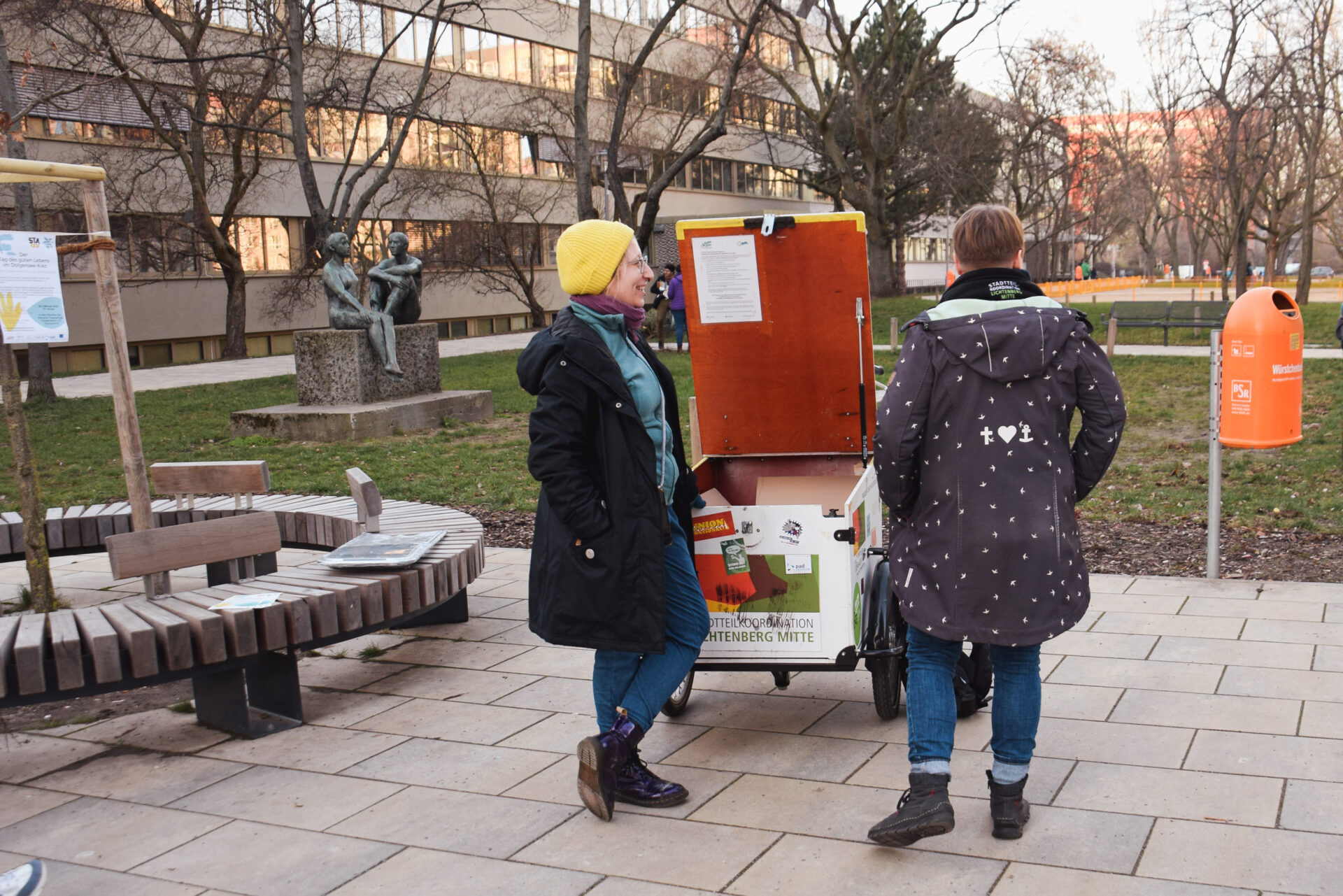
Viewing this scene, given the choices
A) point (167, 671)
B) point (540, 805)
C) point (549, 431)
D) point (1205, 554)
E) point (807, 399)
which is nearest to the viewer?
point (549, 431)

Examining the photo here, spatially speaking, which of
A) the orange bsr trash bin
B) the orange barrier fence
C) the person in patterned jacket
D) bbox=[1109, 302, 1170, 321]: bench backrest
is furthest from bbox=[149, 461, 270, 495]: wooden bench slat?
the orange barrier fence

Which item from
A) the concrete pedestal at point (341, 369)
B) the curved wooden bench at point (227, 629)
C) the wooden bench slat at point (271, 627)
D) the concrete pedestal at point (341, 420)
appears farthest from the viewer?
the concrete pedestal at point (341, 369)

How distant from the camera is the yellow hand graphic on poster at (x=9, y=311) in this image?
4934mm

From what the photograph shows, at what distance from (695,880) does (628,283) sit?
168 cm

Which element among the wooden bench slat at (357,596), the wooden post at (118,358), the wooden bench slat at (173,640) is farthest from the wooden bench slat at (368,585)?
the wooden post at (118,358)

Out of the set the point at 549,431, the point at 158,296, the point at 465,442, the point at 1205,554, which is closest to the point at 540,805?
the point at 549,431

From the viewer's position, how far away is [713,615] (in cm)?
416

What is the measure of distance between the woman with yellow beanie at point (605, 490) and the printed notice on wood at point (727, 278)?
83 centimetres

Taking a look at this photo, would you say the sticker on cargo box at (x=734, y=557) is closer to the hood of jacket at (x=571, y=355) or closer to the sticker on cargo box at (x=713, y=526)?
the sticker on cargo box at (x=713, y=526)

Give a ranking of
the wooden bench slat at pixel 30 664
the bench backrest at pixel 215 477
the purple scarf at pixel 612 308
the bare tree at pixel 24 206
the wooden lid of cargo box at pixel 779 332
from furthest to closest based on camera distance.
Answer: the bare tree at pixel 24 206 < the bench backrest at pixel 215 477 < the wooden lid of cargo box at pixel 779 332 < the wooden bench slat at pixel 30 664 < the purple scarf at pixel 612 308

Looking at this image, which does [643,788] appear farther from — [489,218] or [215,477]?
[489,218]

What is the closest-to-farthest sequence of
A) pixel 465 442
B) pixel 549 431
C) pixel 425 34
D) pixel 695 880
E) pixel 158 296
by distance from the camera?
pixel 695 880
pixel 549 431
pixel 465 442
pixel 158 296
pixel 425 34

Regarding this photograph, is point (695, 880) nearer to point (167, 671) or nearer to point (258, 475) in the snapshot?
point (167, 671)

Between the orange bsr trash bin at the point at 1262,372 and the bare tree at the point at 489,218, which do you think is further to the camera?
the bare tree at the point at 489,218
